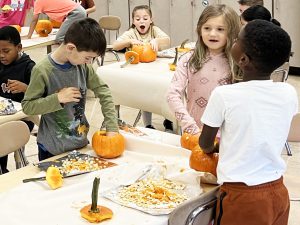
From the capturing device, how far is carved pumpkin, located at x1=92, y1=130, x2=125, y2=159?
227 cm

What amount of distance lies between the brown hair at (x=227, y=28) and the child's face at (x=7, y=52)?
54.5 inches

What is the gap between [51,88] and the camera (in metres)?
2.35

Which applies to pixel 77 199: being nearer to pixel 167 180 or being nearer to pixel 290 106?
pixel 167 180

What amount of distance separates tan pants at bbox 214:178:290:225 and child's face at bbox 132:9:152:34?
3126 millimetres

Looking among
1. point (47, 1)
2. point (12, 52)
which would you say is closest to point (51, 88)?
point (12, 52)

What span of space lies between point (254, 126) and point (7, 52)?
7.43 ft

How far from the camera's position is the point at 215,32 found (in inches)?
104

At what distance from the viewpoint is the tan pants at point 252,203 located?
1775mm

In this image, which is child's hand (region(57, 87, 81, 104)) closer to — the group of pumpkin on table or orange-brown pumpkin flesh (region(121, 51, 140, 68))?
the group of pumpkin on table

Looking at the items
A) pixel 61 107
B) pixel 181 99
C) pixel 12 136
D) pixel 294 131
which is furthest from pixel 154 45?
pixel 61 107

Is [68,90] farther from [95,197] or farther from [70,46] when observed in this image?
[95,197]

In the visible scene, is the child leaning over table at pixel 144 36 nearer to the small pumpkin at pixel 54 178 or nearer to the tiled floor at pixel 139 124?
the tiled floor at pixel 139 124

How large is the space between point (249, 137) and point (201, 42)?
3.63 ft

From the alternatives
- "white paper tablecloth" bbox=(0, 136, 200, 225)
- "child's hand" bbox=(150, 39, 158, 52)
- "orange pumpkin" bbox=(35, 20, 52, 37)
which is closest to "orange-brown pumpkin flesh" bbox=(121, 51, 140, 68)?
"child's hand" bbox=(150, 39, 158, 52)
